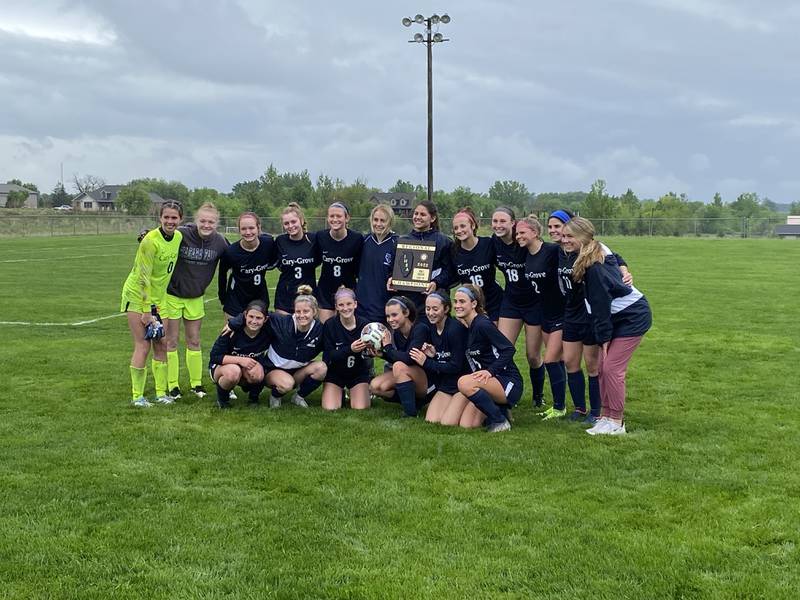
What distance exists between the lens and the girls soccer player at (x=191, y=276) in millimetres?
7000

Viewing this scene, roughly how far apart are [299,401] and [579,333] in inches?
102

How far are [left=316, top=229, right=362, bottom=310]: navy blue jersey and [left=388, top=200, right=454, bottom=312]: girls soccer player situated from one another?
19.3 inches

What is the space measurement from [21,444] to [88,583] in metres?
2.55

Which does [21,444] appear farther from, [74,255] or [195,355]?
[74,255]

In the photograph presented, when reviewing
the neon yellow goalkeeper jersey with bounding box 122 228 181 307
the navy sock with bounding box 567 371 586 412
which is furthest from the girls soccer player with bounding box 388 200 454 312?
the neon yellow goalkeeper jersey with bounding box 122 228 181 307

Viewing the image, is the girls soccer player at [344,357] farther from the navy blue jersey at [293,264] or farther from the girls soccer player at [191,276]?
the girls soccer player at [191,276]

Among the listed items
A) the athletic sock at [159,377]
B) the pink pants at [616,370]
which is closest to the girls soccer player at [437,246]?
the pink pants at [616,370]

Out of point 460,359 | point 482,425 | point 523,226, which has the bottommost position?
point 482,425

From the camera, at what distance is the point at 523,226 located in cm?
651

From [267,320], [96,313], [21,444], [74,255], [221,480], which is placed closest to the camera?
[221,480]

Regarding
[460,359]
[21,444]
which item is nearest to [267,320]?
[460,359]

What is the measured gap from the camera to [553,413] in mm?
6754

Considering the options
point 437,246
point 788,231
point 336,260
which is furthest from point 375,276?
point 788,231

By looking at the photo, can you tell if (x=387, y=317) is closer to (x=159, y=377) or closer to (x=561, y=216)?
(x=561, y=216)
